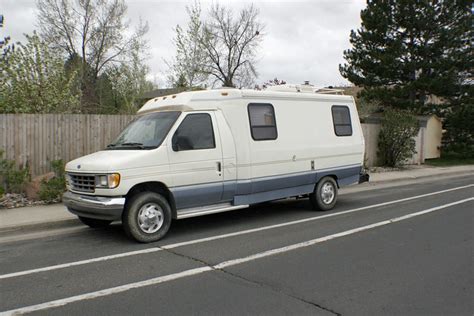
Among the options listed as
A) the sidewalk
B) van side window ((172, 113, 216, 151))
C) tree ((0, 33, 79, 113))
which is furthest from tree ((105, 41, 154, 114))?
van side window ((172, 113, 216, 151))

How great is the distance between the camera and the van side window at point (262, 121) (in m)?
7.89

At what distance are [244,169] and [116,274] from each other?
10.7ft

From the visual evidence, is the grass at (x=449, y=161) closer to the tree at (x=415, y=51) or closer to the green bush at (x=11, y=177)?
the tree at (x=415, y=51)

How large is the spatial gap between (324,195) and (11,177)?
729 centimetres

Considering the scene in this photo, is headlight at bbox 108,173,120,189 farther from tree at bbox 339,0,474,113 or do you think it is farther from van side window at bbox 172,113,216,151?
tree at bbox 339,0,474,113

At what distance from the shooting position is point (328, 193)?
9367 mm

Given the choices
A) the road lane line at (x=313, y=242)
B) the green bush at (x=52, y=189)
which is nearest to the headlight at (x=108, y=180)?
the road lane line at (x=313, y=242)

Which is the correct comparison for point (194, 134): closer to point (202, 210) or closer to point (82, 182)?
point (202, 210)

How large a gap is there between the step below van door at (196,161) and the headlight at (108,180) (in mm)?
914

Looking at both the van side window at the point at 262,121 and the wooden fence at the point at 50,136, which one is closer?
the van side window at the point at 262,121

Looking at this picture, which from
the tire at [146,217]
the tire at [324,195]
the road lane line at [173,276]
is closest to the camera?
the road lane line at [173,276]

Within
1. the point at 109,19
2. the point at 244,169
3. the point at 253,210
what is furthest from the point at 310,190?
the point at 109,19

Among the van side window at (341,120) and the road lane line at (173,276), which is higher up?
the van side window at (341,120)

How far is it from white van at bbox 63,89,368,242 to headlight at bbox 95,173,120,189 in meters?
0.02
